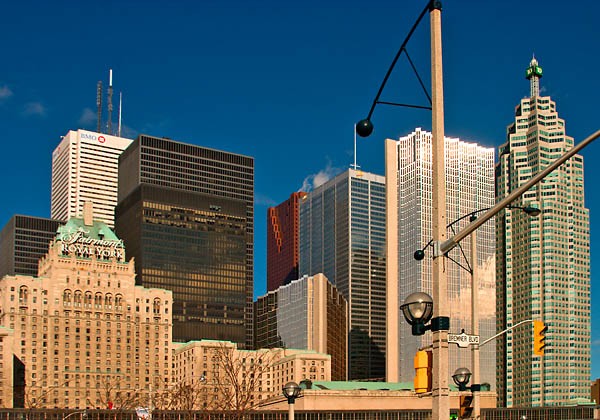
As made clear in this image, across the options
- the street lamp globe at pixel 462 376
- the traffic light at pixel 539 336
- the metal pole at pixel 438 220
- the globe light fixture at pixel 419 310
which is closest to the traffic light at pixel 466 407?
the street lamp globe at pixel 462 376

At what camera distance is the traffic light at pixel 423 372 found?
20.2 meters

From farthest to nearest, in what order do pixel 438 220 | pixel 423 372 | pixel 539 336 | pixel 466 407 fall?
pixel 539 336 < pixel 466 407 < pixel 438 220 < pixel 423 372

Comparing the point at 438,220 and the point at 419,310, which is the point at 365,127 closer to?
the point at 438,220

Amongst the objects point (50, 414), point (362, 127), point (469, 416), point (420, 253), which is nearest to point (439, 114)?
point (362, 127)

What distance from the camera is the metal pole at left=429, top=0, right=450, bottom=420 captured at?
19844 millimetres

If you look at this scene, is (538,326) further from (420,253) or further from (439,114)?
(439,114)

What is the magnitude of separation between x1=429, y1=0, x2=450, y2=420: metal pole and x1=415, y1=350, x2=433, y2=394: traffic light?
9.1 inches

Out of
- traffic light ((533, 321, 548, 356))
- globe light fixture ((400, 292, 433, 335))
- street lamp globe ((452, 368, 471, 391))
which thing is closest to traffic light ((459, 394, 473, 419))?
street lamp globe ((452, 368, 471, 391))

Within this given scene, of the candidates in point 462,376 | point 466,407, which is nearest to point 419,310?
point 466,407

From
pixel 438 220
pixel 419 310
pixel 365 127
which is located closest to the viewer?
pixel 419 310

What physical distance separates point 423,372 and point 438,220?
3431mm

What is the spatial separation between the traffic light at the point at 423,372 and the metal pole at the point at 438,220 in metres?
0.23

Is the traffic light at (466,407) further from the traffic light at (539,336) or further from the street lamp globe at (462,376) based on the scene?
the traffic light at (539,336)

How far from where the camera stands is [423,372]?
2033 centimetres
